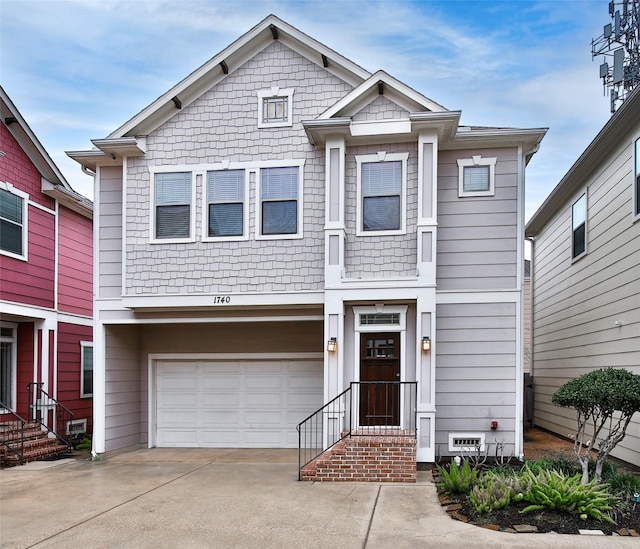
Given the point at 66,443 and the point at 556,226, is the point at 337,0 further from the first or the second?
the point at 66,443

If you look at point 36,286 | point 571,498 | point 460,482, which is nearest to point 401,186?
point 460,482

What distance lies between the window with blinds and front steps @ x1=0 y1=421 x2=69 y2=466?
737cm

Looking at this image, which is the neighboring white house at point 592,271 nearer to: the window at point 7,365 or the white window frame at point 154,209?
the white window frame at point 154,209

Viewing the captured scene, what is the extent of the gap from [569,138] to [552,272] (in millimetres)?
9962

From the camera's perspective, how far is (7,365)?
12.7 metres

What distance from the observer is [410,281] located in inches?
385

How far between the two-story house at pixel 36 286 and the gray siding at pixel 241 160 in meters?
3.00

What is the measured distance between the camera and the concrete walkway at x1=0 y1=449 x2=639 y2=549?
20.3 ft

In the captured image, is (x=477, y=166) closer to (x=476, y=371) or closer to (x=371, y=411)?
(x=476, y=371)

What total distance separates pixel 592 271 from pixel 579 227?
4.52 feet

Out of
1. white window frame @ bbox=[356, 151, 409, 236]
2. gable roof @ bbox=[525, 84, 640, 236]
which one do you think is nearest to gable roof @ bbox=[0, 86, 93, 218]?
white window frame @ bbox=[356, 151, 409, 236]

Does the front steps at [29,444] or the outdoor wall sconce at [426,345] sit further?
the front steps at [29,444]

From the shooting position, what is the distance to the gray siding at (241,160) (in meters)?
10.5

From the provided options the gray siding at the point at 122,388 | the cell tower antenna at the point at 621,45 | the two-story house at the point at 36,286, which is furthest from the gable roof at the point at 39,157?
the cell tower antenna at the point at 621,45
